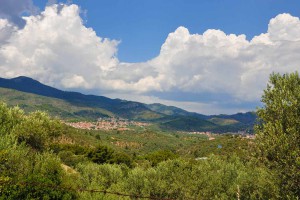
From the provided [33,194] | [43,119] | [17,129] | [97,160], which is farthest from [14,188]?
[97,160]

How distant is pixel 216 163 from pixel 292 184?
39.1 m

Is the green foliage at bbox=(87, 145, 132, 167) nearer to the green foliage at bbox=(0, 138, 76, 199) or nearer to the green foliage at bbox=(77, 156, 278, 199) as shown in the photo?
the green foliage at bbox=(77, 156, 278, 199)

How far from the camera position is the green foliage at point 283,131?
2884 centimetres

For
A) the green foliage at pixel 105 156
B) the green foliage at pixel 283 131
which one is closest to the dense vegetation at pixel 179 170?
the green foliage at pixel 283 131

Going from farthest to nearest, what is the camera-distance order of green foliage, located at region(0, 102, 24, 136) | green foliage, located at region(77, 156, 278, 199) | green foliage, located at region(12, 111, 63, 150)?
green foliage, located at region(12, 111, 63, 150) < green foliage, located at region(0, 102, 24, 136) < green foliage, located at region(77, 156, 278, 199)

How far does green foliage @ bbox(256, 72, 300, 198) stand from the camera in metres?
28.8

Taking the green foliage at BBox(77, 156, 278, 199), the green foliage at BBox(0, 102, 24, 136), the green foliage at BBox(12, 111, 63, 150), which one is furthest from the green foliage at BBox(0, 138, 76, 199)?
the green foliage at BBox(12, 111, 63, 150)

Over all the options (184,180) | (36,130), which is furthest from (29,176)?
(184,180)

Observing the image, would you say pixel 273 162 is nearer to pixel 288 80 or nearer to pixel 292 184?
pixel 292 184

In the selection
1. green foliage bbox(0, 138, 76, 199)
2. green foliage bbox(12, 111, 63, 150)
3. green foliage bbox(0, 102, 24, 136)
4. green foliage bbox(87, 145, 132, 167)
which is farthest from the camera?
green foliage bbox(87, 145, 132, 167)

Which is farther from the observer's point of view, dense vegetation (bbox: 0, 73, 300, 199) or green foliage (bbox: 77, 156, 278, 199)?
green foliage (bbox: 77, 156, 278, 199)

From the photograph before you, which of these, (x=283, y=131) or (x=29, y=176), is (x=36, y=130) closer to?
(x=29, y=176)

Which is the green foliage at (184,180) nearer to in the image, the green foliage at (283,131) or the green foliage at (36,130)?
the green foliage at (36,130)

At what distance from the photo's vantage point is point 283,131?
31.4m
